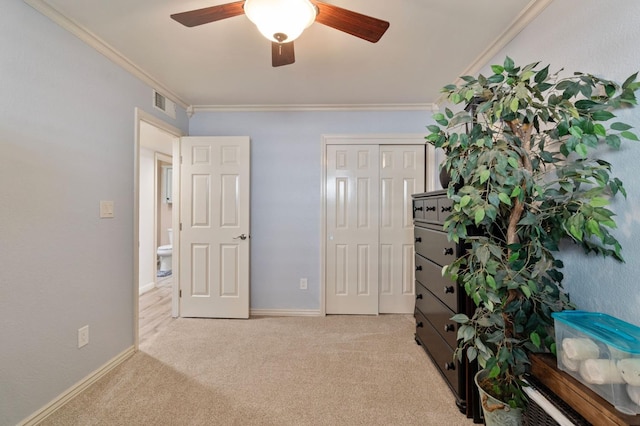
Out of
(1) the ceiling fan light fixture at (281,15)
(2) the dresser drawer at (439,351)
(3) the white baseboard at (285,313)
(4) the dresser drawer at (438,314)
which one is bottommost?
(3) the white baseboard at (285,313)

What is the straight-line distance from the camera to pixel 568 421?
1033mm

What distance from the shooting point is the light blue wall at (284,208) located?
325 cm

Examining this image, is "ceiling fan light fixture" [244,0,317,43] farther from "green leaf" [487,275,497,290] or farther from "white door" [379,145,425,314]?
"white door" [379,145,425,314]

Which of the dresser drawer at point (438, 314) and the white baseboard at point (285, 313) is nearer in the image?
the dresser drawer at point (438, 314)

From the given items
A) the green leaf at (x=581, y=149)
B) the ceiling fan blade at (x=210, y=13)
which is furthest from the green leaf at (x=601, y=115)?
the ceiling fan blade at (x=210, y=13)

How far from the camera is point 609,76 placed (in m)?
1.24

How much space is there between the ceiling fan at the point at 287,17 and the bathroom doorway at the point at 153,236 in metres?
1.71

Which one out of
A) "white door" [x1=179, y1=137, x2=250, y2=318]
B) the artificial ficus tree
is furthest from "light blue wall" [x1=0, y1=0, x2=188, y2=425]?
the artificial ficus tree

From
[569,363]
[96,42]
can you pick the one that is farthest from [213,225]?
[569,363]

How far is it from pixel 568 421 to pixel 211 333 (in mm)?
2676

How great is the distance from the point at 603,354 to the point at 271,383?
183 cm

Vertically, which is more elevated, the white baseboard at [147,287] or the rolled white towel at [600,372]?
the rolled white towel at [600,372]

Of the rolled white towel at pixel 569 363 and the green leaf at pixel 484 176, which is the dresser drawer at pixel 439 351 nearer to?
the rolled white towel at pixel 569 363

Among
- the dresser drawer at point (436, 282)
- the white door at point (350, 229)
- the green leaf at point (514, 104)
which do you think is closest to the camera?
the green leaf at point (514, 104)
